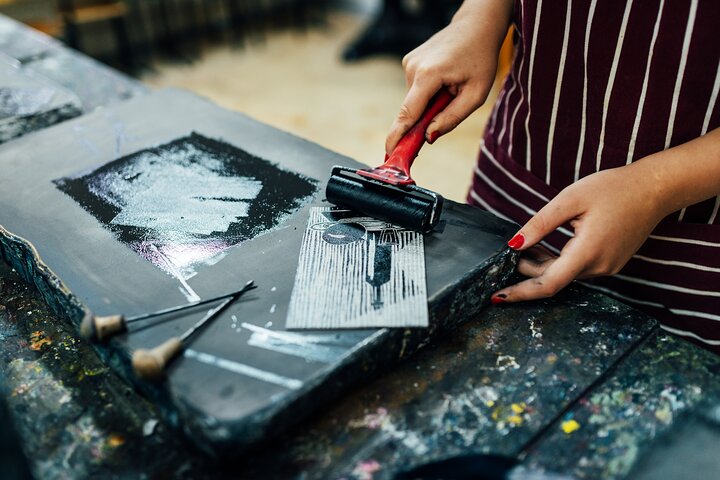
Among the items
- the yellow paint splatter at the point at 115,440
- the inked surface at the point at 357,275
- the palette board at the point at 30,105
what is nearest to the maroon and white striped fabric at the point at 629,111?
the inked surface at the point at 357,275

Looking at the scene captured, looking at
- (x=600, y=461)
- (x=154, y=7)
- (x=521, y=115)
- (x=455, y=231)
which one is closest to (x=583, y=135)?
(x=521, y=115)

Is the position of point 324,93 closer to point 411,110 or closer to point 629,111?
point 411,110

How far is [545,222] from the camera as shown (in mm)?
972

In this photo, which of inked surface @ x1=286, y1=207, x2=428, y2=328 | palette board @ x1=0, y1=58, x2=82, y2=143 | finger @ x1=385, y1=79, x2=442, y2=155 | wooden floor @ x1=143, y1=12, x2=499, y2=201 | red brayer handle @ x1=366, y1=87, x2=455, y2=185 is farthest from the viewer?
wooden floor @ x1=143, y1=12, x2=499, y2=201

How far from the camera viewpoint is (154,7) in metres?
5.49

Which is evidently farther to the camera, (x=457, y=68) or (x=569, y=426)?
(x=457, y=68)

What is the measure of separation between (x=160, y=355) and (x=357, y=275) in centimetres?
32

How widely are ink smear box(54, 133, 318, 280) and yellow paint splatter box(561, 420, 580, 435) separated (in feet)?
1.87

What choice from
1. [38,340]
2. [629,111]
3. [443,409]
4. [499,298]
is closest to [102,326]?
[38,340]

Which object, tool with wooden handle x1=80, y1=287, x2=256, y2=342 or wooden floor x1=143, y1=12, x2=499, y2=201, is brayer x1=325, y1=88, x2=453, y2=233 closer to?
tool with wooden handle x1=80, y1=287, x2=256, y2=342

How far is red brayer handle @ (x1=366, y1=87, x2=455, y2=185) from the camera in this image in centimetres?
109

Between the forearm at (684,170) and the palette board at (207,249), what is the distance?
239 millimetres

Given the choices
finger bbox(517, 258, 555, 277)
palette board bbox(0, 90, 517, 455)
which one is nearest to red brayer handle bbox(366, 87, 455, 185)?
palette board bbox(0, 90, 517, 455)

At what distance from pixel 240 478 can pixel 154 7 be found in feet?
18.2
